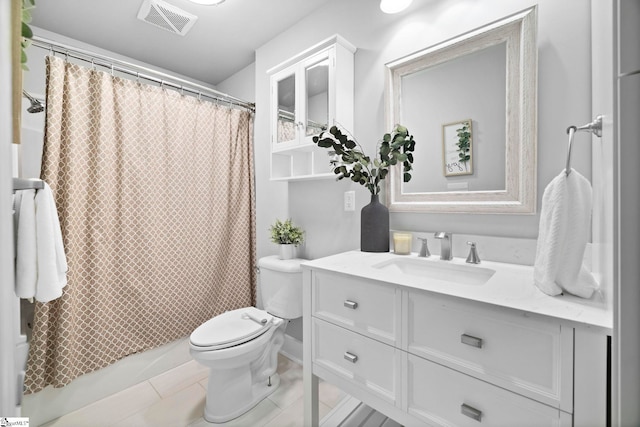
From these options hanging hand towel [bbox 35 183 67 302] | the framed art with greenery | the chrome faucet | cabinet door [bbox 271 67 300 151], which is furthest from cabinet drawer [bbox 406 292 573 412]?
cabinet door [bbox 271 67 300 151]

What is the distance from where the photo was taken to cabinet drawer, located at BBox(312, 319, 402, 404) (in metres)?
0.98

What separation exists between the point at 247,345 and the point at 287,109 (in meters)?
1.43

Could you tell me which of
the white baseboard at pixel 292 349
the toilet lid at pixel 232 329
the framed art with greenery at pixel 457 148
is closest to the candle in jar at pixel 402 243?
the framed art with greenery at pixel 457 148

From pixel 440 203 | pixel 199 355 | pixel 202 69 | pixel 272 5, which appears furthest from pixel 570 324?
pixel 202 69

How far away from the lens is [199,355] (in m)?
1.40

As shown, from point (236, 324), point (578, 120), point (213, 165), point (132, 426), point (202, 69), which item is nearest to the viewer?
point (578, 120)

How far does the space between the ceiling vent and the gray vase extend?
1.75 metres

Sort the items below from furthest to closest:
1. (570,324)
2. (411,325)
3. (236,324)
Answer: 1. (236,324)
2. (411,325)
3. (570,324)

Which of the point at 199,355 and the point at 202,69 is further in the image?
the point at 202,69

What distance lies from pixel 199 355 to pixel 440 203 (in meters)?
1.41

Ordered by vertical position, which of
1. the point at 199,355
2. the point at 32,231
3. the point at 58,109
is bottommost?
the point at 199,355

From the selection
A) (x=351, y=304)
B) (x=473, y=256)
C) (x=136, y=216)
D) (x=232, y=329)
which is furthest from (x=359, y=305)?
(x=136, y=216)

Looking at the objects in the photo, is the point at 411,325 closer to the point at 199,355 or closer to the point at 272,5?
the point at 199,355

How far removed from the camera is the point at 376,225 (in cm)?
144
